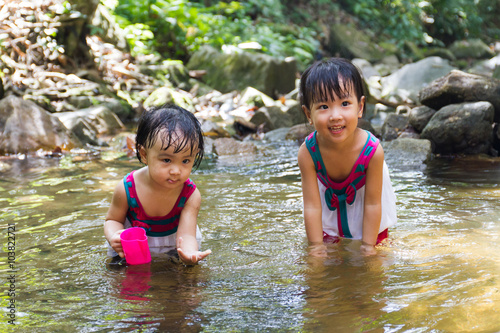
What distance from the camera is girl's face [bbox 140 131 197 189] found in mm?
2805

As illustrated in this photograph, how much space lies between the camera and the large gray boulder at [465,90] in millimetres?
6469

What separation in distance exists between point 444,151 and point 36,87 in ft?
21.4

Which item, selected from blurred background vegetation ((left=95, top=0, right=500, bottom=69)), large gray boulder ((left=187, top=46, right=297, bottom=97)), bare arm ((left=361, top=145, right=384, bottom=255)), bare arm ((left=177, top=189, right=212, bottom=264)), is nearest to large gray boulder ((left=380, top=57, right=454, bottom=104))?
large gray boulder ((left=187, top=46, right=297, bottom=97))

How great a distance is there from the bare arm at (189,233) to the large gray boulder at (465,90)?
4497 mm

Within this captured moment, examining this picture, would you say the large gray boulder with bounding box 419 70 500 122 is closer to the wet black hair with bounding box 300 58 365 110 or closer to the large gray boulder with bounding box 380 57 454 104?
the large gray boulder with bounding box 380 57 454 104

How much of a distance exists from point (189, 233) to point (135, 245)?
1.07 feet

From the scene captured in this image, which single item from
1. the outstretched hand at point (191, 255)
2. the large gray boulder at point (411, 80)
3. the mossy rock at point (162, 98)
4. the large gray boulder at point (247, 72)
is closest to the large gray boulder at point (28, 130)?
the mossy rock at point (162, 98)

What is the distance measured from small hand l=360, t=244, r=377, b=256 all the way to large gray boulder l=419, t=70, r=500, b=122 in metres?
3.99

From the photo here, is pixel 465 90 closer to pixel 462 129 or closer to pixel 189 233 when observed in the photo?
pixel 462 129

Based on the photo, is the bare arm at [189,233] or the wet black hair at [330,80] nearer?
the bare arm at [189,233]

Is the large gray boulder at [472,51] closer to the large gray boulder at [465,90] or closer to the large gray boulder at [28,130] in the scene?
the large gray boulder at [465,90]

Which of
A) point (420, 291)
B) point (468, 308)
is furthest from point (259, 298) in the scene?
point (468, 308)

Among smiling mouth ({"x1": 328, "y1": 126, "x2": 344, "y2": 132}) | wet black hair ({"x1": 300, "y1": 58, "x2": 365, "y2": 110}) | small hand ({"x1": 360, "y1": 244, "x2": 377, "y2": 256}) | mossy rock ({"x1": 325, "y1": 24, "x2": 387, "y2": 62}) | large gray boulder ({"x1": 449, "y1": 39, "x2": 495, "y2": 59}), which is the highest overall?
mossy rock ({"x1": 325, "y1": 24, "x2": 387, "y2": 62})

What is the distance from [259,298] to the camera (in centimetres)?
242
